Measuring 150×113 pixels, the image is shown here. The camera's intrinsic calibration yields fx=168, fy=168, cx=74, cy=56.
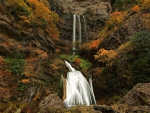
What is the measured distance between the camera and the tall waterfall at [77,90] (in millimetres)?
13930

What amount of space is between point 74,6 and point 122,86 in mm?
22168

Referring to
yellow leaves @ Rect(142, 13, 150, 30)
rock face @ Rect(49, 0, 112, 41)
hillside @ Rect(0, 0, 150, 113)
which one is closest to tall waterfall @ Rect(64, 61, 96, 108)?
hillside @ Rect(0, 0, 150, 113)

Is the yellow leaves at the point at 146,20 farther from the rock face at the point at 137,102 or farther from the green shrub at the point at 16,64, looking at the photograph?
the green shrub at the point at 16,64

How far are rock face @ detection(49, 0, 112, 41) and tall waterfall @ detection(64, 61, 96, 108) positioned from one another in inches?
415

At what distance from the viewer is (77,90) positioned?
1496cm

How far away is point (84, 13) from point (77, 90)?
19.2 meters

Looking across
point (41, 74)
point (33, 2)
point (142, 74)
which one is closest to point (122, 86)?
point (142, 74)

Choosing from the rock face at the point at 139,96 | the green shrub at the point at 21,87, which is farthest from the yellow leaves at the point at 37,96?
the rock face at the point at 139,96

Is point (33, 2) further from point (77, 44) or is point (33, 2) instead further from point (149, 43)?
point (149, 43)

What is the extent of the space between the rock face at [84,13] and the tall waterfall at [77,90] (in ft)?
34.6

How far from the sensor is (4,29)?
15883 mm

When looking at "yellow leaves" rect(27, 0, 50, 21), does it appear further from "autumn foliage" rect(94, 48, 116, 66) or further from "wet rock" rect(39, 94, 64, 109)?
"wet rock" rect(39, 94, 64, 109)

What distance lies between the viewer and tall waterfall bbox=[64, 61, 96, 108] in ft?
45.7

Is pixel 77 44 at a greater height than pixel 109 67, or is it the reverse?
pixel 77 44
